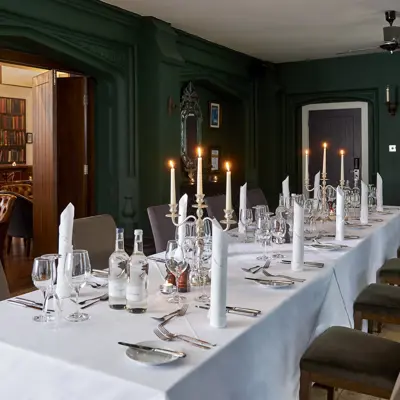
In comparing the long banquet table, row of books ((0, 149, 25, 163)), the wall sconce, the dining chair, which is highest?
the wall sconce

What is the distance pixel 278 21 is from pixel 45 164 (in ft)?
9.83

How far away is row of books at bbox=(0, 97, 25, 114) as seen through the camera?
415 inches

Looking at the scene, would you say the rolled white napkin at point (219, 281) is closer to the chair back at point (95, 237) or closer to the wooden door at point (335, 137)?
the chair back at point (95, 237)

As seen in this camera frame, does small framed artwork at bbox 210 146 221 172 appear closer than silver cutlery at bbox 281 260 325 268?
No

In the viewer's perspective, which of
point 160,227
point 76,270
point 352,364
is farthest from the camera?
point 160,227

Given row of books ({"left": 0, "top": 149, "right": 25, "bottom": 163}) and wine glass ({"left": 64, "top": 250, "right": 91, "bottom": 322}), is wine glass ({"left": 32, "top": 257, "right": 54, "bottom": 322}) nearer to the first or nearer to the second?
wine glass ({"left": 64, "top": 250, "right": 91, "bottom": 322})

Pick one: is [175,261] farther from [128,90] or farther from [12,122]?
[12,122]

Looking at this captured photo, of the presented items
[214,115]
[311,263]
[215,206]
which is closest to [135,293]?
[311,263]

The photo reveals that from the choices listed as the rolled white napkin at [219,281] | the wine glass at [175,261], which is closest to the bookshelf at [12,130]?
the wine glass at [175,261]

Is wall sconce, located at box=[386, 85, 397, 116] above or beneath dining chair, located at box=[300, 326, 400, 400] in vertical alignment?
above

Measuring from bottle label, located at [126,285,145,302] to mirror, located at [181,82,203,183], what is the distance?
17.2ft

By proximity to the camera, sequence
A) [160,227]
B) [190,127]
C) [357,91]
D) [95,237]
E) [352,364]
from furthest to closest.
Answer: [357,91] → [190,127] → [160,227] → [95,237] → [352,364]

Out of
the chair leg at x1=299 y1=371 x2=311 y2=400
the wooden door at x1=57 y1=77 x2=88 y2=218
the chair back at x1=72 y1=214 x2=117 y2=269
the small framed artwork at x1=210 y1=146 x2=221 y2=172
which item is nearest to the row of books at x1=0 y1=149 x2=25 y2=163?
the small framed artwork at x1=210 y1=146 x2=221 y2=172

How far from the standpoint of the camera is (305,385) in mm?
2012
